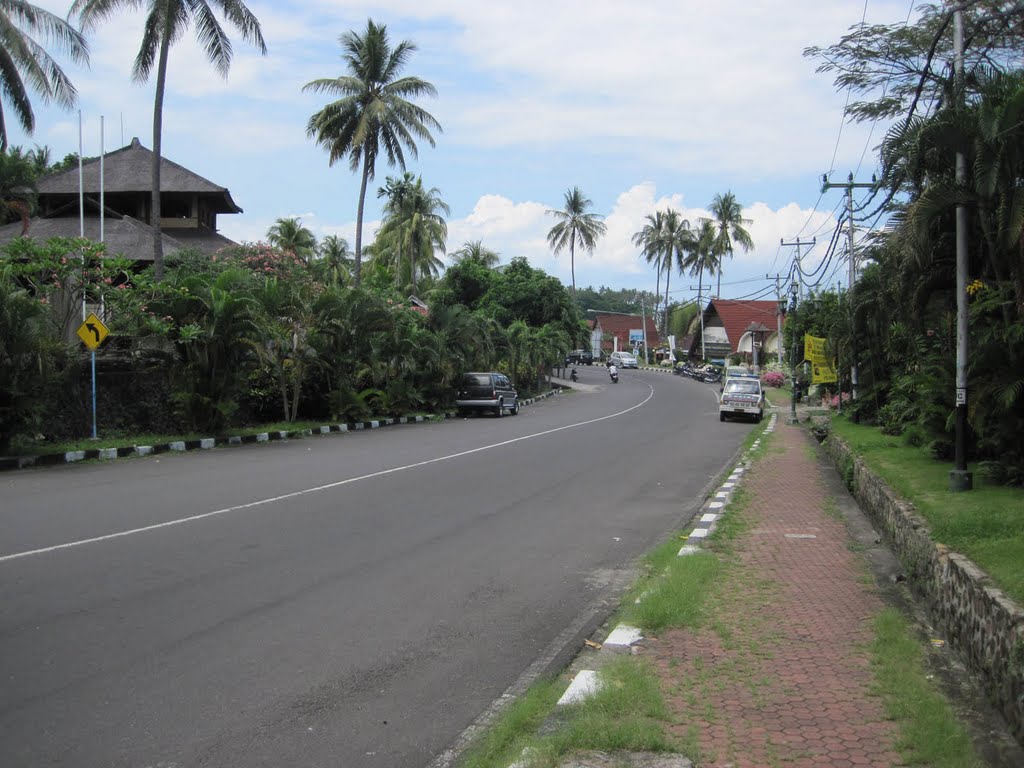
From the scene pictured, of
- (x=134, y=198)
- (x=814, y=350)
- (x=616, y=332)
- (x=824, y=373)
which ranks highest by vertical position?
(x=134, y=198)

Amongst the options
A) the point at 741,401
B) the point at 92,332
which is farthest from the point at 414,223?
the point at 92,332

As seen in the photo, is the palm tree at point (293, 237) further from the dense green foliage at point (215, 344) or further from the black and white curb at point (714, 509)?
the black and white curb at point (714, 509)

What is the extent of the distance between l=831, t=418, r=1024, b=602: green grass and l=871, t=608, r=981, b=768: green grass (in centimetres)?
75

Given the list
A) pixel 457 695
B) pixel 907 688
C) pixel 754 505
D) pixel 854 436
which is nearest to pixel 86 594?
pixel 457 695

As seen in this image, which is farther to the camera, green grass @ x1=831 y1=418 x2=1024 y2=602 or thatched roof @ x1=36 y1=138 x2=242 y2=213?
thatched roof @ x1=36 y1=138 x2=242 y2=213

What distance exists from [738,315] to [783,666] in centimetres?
8388

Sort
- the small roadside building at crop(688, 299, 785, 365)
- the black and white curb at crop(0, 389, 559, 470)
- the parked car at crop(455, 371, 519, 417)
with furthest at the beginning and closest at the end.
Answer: the small roadside building at crop(688, 299, 785, 365) → the parked car at crop(455, 371, 519, 417) → the black and white curb at crop(0, 389, 559, 470)

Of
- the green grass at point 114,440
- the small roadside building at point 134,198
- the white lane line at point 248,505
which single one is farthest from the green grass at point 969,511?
the small roadside building at point 134,198

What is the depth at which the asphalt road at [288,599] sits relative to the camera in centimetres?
475

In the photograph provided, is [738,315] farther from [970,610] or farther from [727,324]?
[970,610]

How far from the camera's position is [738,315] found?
86625 mm

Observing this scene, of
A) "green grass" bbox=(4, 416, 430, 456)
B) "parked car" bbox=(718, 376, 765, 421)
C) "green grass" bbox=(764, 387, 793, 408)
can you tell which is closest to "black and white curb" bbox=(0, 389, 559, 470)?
"green grass" bbox=(4, 416, 430, 456)

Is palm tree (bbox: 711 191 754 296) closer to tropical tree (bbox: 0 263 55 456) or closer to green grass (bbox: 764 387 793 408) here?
green grass (bbox: 764 387 793 408)

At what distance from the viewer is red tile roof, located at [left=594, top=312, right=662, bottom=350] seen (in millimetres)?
128625
